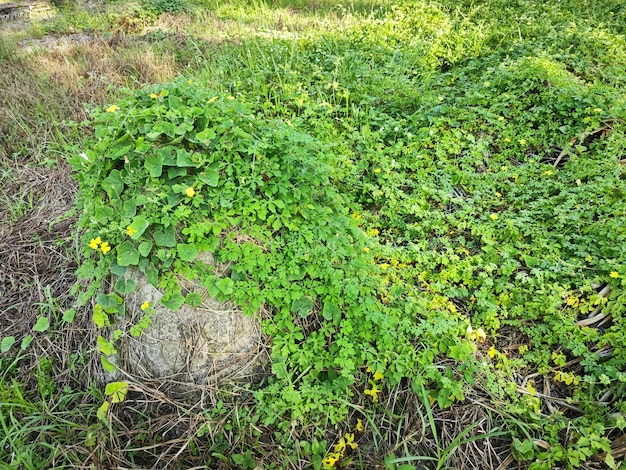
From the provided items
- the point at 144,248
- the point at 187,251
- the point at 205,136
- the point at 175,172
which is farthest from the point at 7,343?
the point at 205,136

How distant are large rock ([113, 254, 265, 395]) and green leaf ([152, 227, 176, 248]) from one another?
238 mm

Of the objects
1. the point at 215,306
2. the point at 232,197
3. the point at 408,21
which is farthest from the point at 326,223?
the point at 408,21

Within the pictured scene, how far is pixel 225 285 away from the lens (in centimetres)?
214

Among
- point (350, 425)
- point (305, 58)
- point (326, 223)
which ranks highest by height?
point (305, 58)

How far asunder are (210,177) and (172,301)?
0.69m

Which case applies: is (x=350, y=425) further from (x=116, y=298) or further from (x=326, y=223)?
(x=116, y=298)

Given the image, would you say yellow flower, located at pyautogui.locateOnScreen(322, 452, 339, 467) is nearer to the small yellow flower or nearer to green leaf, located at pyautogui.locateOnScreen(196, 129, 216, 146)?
the small yellow flower

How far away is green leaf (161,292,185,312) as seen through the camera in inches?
83.6

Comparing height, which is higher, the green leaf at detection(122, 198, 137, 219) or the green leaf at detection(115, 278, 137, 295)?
A: the green leaf at detection(122, 198, 137, 219)

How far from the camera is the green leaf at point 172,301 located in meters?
2.12

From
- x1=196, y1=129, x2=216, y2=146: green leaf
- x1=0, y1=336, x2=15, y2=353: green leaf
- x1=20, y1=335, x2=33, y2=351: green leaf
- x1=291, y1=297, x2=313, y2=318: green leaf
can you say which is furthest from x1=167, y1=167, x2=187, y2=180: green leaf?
x1=0, y1=336, x2=15, y2=353: green leaf

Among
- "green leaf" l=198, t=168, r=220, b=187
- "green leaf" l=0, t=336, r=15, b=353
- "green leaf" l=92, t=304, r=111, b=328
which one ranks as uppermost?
"green leaf" l=198, t=168, r=220, b=187

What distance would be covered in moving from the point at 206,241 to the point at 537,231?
7.15 ft

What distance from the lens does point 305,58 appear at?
14.2 feet
